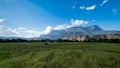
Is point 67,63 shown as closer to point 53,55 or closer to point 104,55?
point 53,55

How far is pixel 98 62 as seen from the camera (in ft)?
139

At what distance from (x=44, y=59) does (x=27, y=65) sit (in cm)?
502

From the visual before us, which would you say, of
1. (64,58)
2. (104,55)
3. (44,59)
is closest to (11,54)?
(44,59)

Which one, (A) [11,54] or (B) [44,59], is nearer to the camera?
(B) [44,59]

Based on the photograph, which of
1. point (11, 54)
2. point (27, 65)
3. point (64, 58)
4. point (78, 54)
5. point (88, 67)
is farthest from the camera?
point (11, 54)

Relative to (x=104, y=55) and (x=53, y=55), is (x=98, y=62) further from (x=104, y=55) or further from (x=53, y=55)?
(x=53, y=55)

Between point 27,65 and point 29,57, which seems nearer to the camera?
point 27,65

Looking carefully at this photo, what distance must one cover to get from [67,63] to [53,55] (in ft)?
24.4

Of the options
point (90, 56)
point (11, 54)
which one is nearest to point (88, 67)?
point (90, 56)

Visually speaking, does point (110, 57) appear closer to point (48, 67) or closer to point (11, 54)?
point (48, 67)

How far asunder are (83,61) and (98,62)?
3551 mm

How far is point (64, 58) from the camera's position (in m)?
45.8

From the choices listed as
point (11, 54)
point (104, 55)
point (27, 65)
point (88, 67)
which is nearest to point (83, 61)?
point (88, 67)

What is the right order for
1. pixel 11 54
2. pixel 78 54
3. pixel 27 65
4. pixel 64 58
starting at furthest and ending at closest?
1. pixel 11 54
2. pixel 78 54
3. pixel 64 58
4. pixel 27 65
